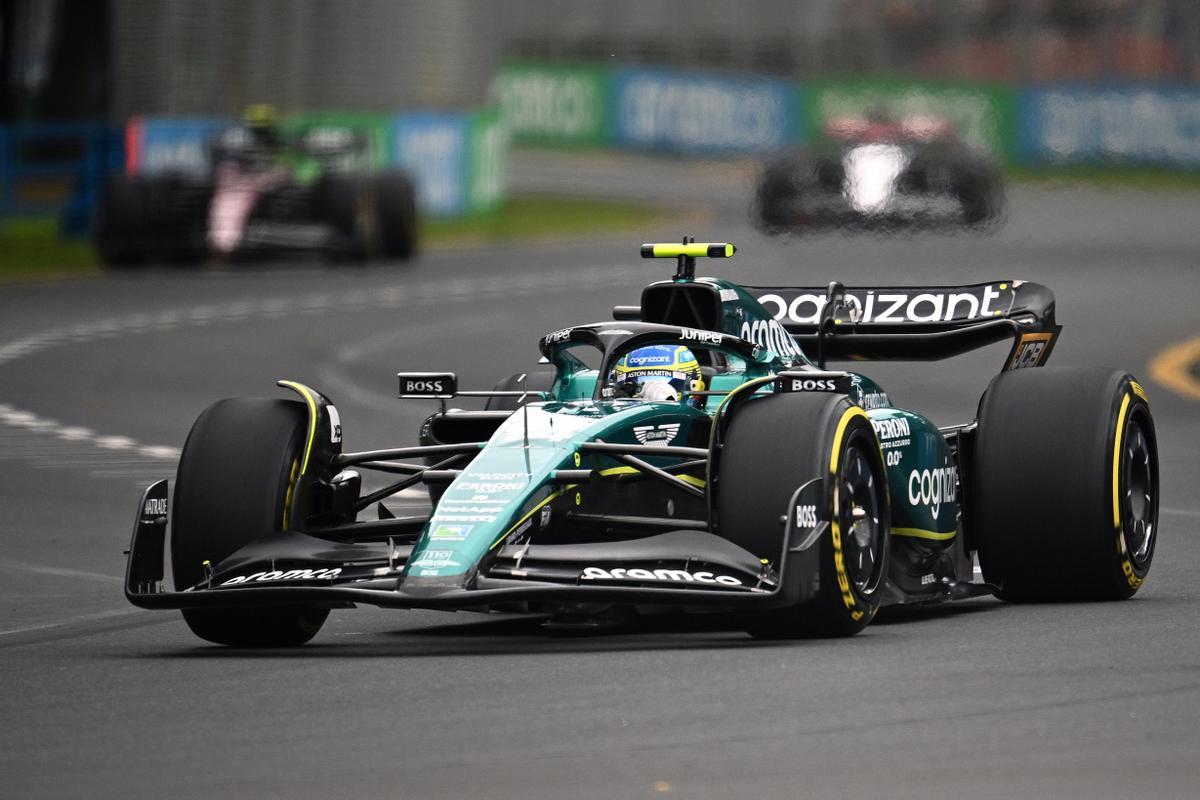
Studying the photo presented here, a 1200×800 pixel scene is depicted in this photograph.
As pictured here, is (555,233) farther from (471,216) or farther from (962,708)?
(962,708)

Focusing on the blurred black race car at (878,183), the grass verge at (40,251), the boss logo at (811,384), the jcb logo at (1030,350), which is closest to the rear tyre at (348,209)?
the grass verge at (40,251)

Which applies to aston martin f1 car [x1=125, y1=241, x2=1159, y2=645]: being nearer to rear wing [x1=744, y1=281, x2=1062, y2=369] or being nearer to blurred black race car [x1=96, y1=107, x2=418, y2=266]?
rear wing [x1=744, y1=281, x2=1062, y2=369]

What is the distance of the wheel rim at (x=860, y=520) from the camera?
888 centimetres

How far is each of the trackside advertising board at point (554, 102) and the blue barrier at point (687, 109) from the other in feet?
1.80

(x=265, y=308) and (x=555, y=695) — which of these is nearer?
(x=555, y=695)

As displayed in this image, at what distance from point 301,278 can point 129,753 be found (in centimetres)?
2386

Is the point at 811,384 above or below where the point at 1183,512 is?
above

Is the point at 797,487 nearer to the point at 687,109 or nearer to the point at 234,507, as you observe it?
the point at 234,507

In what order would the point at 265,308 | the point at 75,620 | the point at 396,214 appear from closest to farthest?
the point at 75,620
the point at 265,308
the point at 396,214

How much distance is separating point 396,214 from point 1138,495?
74.1 ft

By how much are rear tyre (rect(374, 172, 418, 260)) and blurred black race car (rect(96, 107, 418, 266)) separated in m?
0.01

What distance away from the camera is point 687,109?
177ft

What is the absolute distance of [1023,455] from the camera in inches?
393

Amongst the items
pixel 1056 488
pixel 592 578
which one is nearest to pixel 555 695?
pixel 592 578
